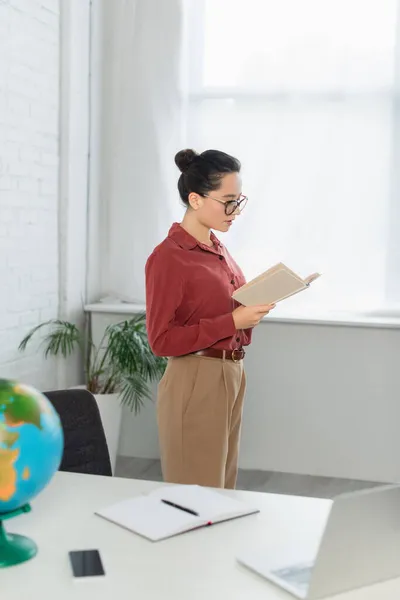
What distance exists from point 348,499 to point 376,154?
10.5 feet

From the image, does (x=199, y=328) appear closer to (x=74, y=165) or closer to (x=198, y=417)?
(x=198, y=417)

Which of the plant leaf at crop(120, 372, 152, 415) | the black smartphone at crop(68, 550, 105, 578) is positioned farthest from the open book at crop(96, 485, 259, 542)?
the plant leaf at crop(120, 372, 152, 415)

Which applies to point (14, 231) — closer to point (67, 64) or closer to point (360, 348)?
point (67, 64)

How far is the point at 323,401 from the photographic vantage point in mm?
4312

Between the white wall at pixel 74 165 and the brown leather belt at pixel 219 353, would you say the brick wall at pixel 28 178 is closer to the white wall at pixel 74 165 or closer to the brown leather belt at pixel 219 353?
the white wall at pixel 74 165

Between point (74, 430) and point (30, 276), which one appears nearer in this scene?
point (74, 430)

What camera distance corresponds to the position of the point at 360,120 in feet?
14.0

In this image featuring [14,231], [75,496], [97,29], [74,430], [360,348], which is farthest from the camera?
[97,29]

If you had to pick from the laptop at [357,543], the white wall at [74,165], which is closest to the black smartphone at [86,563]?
the laptop at [357,543]

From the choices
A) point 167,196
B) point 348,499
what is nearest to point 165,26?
point 167,196

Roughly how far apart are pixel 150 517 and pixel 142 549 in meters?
0.15

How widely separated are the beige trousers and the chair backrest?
626 millimetres

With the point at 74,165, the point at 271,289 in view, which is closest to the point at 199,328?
the point at 271,289

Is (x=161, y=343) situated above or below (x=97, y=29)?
below
